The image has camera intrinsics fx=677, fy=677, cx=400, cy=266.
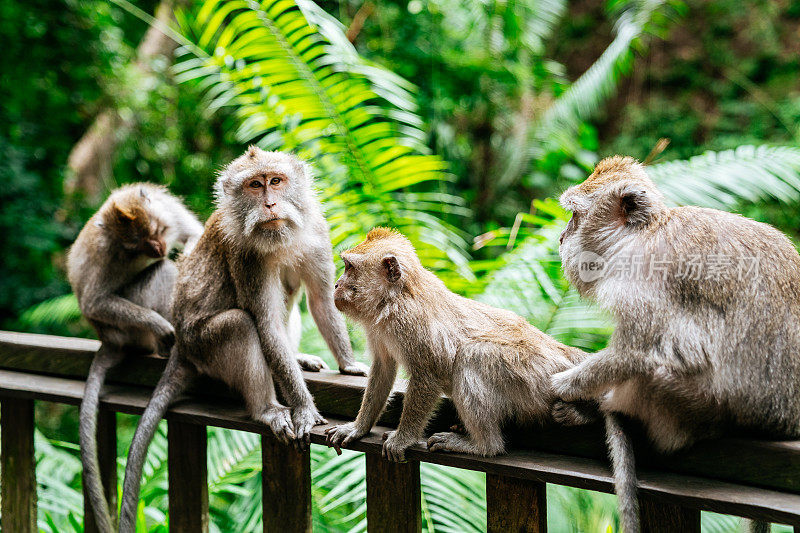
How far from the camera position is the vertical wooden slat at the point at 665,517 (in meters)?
1.55

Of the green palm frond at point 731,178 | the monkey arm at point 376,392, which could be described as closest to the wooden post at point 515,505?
the monkey arm at point 376,392

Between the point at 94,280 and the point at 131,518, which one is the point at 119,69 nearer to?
the point at 94,280

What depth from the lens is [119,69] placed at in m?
6.80

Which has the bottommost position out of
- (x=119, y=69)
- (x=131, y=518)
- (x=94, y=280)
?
(x=131, y=518)

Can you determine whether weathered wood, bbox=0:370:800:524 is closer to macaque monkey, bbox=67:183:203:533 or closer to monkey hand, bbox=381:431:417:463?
monkey hand, bbox=381:431:417:463

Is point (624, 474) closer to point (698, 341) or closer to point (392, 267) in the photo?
point (698, 341)

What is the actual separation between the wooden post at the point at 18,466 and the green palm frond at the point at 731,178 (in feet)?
10.1

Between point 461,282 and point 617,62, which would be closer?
point 461,282

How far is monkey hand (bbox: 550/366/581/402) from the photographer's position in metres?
1.67

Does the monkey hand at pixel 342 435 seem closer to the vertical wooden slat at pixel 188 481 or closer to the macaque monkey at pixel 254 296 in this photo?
the macaque monkey at pixel 254 296

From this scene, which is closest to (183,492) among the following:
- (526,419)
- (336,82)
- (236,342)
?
(236,342)

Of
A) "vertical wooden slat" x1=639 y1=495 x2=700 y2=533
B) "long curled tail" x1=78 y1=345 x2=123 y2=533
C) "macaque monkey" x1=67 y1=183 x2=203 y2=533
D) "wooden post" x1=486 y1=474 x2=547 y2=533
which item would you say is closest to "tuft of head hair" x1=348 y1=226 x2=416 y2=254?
"wooden post" x1=486 y1=474 x2=547 y2=533

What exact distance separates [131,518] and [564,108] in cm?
531

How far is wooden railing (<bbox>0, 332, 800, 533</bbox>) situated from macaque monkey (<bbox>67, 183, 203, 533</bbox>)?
32cm
